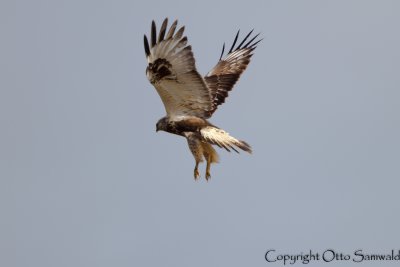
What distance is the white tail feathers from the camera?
13664 millimetres

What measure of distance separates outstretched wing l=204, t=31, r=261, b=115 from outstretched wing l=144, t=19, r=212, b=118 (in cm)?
52

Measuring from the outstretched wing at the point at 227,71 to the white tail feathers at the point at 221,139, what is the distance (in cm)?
76

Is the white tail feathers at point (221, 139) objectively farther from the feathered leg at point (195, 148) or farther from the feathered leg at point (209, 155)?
the feathered leg at point (209, 155)

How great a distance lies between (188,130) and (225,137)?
2.95 ft

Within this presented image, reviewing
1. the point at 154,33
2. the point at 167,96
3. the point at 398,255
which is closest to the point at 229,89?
the point at 167,96

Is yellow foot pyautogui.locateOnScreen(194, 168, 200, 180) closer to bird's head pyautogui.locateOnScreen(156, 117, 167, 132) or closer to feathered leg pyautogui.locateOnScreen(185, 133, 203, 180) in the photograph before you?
feathered leg pyautogui.locateOnScreen(185, 133, 203, 180)

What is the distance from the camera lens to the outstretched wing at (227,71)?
15.9 metres

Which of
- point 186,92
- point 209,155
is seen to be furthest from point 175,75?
point 209,155

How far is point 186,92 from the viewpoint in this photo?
47.2 feet

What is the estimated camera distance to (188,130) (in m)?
14.7

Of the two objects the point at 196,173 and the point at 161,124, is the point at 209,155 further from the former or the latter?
the point at 161,124

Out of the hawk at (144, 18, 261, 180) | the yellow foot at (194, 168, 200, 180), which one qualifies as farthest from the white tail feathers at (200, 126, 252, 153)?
the yellow foot at (194, 168, 200, 180)

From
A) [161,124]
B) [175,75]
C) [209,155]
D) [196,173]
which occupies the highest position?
[175,75]

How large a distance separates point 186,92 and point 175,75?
52 cm
